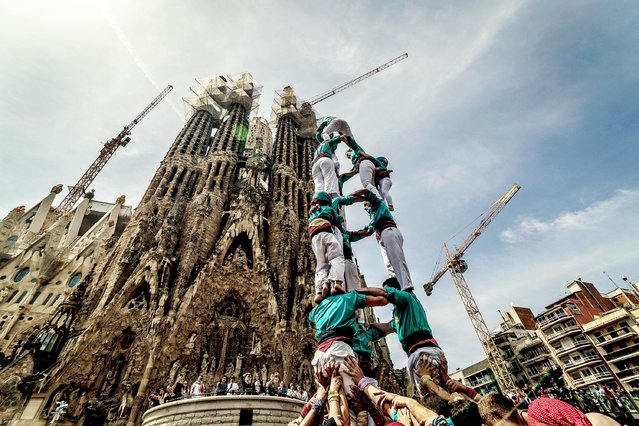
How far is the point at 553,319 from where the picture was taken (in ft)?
104

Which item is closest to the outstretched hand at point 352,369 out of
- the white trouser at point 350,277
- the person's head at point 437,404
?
the person's head at point 437,404

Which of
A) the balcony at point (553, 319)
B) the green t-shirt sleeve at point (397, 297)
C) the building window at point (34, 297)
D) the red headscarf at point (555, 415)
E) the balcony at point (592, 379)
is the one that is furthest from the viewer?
the balcony at point (553, 319)

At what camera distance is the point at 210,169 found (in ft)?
83.7

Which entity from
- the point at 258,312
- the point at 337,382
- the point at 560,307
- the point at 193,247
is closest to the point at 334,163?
the point at 337,382

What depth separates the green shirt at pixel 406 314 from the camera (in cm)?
386

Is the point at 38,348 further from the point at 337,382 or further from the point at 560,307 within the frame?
the point at 560,307

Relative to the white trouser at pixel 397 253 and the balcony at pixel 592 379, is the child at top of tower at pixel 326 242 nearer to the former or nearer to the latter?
the white trouser at pixel 397 253

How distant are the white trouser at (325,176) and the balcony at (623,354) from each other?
108 ft

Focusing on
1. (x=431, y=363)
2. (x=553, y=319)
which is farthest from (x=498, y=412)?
(x=553, y=319)

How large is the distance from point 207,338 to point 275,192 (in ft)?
44.7

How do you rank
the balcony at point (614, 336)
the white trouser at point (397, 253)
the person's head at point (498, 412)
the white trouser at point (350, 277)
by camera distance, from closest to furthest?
the person's head at point (498, 412), the white trouser at point (397, 253), the white trouser at point (350, 277), the balcony at point (614, 336)

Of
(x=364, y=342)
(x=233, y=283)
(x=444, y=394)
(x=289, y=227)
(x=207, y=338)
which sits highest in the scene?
(x=289, y=227)

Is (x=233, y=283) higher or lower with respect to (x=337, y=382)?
higher

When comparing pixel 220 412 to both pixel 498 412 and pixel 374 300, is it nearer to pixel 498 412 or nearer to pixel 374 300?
pixel 374 300
